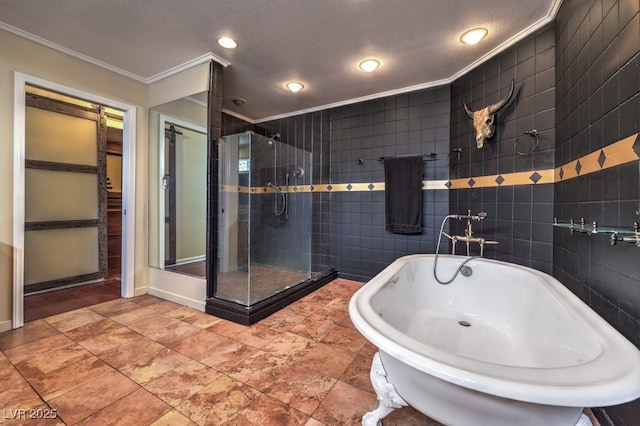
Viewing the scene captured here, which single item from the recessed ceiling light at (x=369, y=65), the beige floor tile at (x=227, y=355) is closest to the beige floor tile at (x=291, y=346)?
the beige floor tile at (x=227, y=355)

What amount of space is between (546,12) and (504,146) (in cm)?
91

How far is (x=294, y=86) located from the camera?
2.89 metres

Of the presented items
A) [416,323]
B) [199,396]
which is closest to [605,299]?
[416,323]

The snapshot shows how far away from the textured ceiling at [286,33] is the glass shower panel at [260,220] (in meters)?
0.82

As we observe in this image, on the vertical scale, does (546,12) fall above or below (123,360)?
above

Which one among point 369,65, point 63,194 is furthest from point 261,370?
point 63,194

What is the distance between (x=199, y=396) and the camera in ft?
4.31

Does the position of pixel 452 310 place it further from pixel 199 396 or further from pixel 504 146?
pixel 199 396

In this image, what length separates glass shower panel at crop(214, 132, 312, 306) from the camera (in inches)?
98.1

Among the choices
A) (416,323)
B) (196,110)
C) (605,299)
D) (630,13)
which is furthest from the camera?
(196,110)

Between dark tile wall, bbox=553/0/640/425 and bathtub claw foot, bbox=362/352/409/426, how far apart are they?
2.95ft

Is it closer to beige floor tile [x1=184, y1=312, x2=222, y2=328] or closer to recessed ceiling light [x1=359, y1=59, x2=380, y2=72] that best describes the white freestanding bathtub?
beige floor tile [x1=184, y1=312, x2=222, y2=328]

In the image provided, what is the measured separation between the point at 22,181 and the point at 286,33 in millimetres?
2417

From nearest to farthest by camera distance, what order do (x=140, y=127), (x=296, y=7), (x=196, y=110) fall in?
(x=296, y=7)
(x=196, y=110)
(x=140, y=127)
